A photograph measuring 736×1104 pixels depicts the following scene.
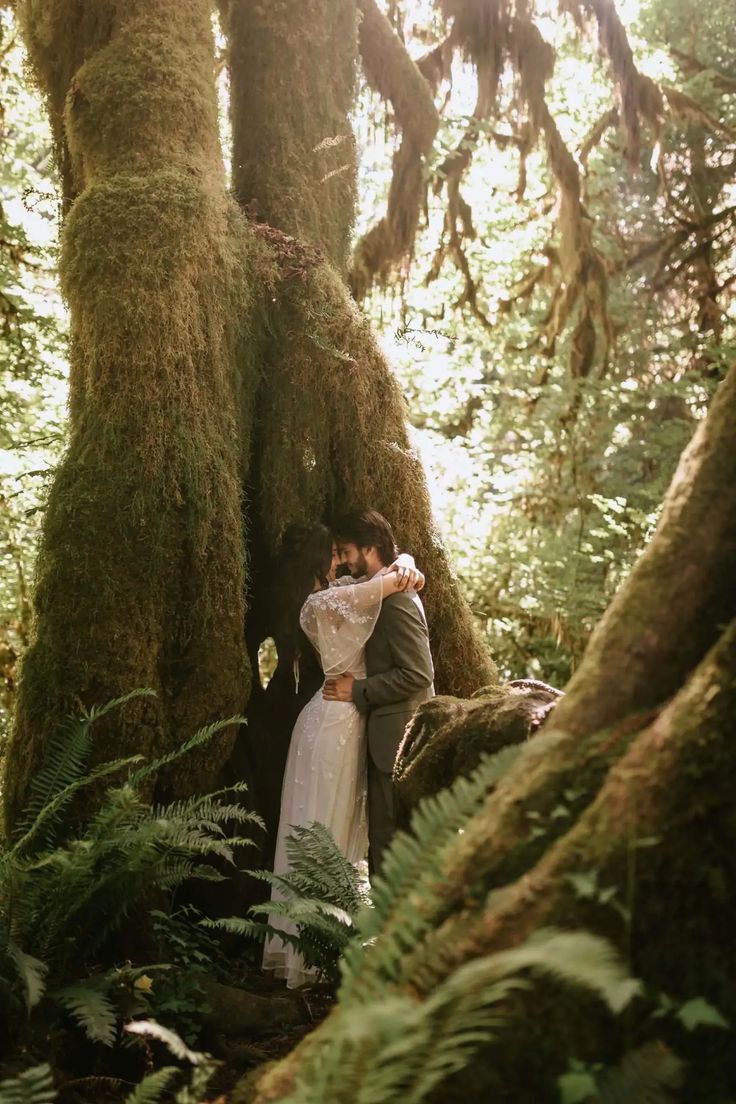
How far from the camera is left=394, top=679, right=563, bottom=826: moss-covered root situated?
15.0 ft

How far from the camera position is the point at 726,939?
2332 millimetres

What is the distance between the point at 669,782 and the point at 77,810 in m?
3.78

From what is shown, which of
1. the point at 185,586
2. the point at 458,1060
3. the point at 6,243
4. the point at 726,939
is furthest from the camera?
the point at 6,243

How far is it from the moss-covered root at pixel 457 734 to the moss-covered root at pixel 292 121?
146 inches

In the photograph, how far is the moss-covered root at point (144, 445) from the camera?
559cm

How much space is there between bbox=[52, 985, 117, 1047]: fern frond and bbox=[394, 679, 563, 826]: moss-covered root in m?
1.68

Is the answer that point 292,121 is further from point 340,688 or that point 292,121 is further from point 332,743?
point 332,743

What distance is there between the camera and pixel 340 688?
6469mm

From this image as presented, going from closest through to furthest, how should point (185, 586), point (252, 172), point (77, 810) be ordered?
point (77, 810) < point (185, 586) < point (252, 172)

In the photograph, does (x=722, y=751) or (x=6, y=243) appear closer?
(x=722, y=751)

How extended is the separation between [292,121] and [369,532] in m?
3.22

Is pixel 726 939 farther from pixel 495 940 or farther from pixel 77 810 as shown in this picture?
pixel 77 810

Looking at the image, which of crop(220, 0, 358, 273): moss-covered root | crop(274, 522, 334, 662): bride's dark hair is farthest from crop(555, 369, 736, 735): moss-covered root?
crop(220, 0, 358, 273): moss-covered root

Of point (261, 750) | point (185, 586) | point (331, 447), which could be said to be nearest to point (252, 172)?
point (331, 447)
